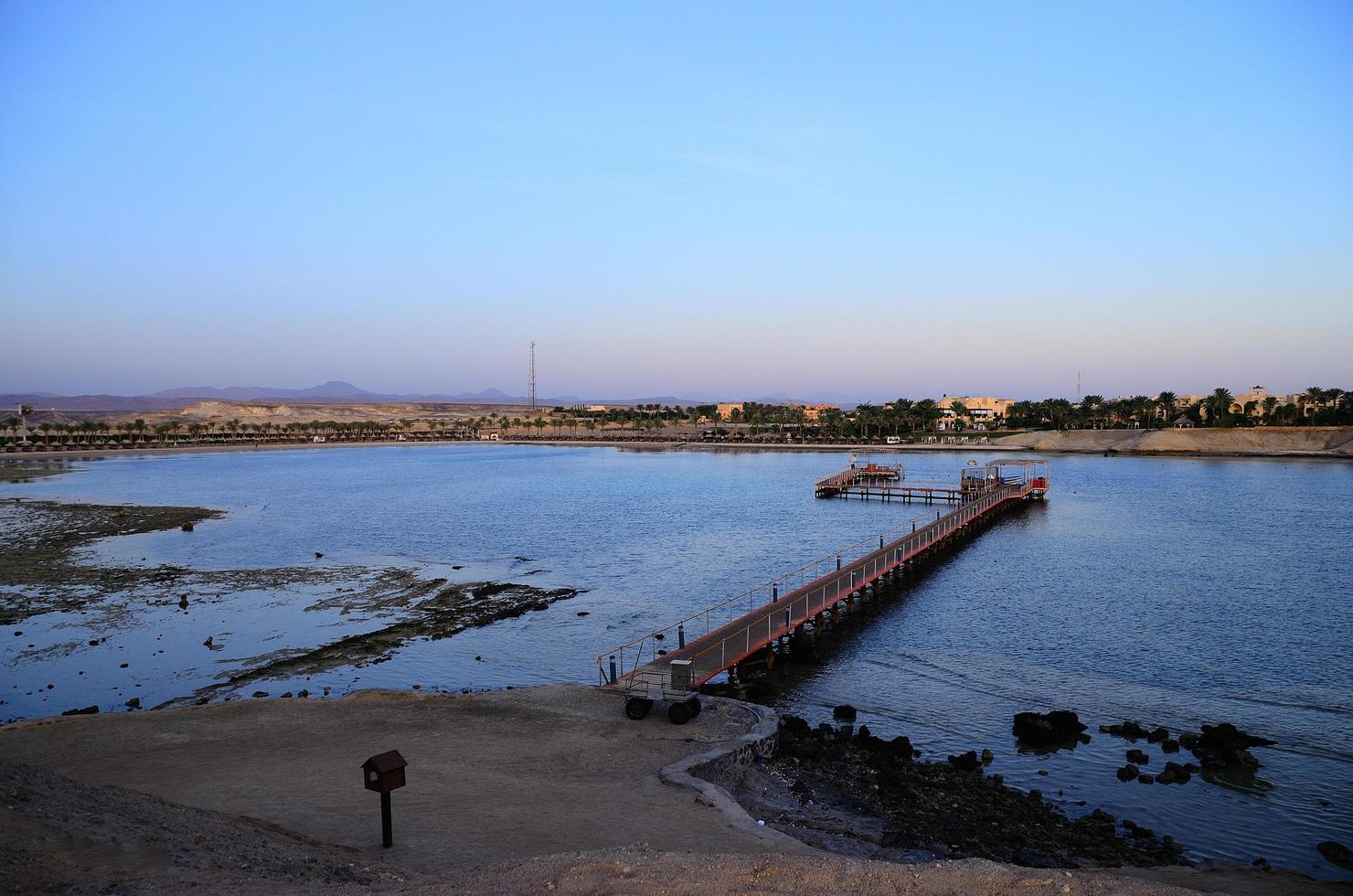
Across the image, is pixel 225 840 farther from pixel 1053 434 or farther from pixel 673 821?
pixel 1053 434

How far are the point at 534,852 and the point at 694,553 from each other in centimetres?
3330

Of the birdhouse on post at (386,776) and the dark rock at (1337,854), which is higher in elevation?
the birdhouse on post at (386,776)

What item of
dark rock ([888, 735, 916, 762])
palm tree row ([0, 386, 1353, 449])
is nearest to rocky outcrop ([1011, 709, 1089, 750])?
dark rock ([888, 735, 916, 762])

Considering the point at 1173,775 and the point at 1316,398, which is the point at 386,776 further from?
the point at 1316,398

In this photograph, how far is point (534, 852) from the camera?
1112 cm

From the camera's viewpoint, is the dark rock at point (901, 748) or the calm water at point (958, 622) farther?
the calm water at point (958, 622)

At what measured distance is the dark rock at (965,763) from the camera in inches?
679

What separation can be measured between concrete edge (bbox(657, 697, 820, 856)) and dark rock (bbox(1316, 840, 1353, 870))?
348 inches

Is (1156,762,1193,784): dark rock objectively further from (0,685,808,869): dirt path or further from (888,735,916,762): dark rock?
(0,685,808,869): dirt path

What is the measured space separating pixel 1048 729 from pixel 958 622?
472 inches

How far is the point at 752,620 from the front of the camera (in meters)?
26.5

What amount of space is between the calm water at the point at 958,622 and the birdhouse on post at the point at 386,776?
39.4ft

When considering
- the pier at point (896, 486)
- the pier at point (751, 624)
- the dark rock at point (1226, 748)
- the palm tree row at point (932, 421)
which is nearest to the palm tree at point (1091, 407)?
the palm tree row at point (932, 421)

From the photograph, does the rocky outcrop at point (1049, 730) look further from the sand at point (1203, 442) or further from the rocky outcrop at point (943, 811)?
the sand at point (1203, 442)
